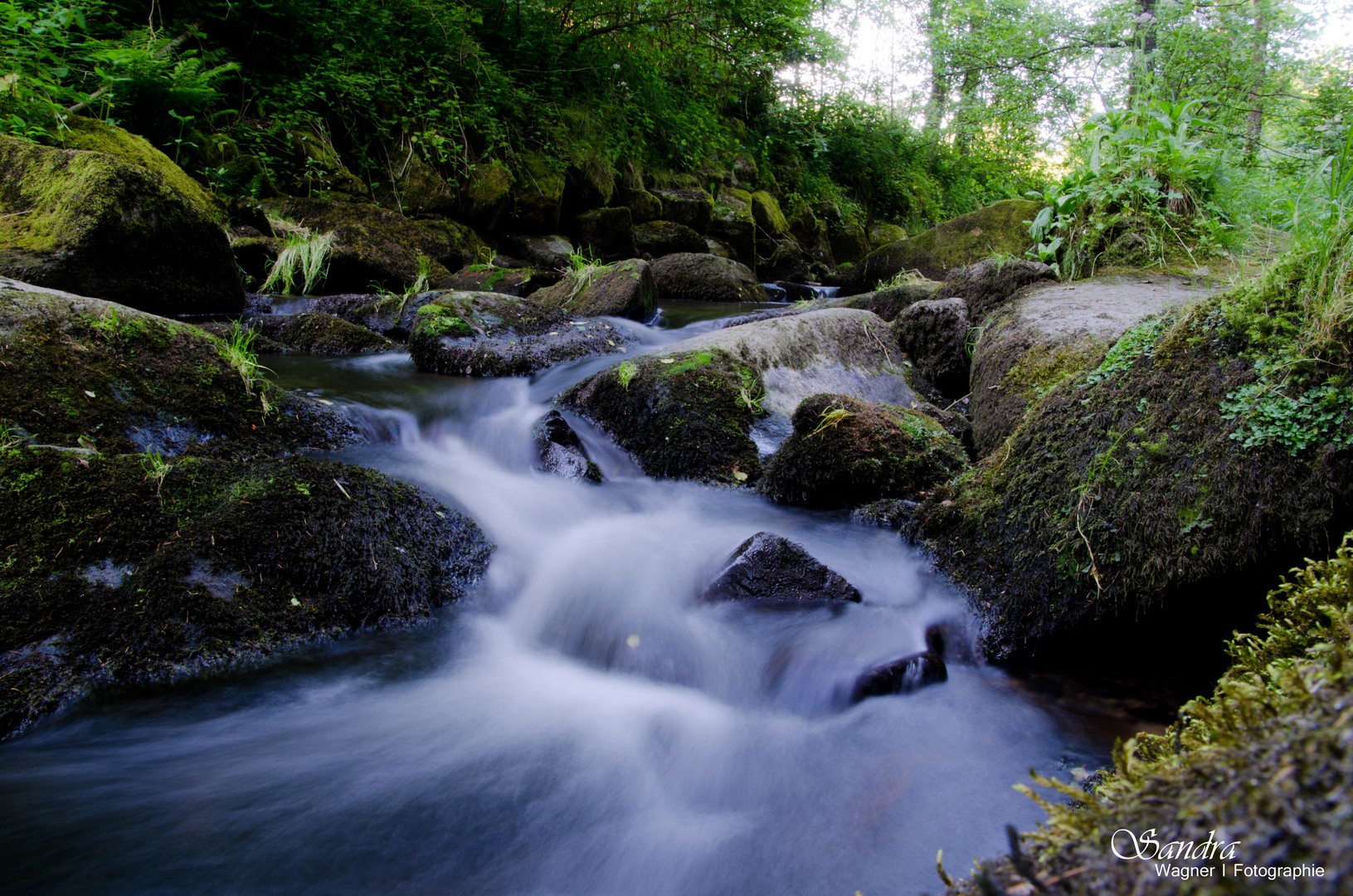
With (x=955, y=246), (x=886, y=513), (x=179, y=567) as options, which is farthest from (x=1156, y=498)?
(x=955, y=246)

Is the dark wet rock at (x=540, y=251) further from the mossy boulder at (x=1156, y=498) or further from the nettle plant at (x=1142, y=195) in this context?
the mossy boulder at (x=1156, y=498)

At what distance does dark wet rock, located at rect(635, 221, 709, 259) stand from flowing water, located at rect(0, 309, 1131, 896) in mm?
11038

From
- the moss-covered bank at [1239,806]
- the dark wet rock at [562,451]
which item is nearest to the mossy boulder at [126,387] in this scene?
the dark wet rock at [562,451]

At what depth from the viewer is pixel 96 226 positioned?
5.84 meters

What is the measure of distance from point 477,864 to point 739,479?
3158mm

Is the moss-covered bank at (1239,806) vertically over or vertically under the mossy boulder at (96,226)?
under

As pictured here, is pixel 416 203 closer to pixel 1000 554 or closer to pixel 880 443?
pixel 880 443

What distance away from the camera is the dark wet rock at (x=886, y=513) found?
3965mm

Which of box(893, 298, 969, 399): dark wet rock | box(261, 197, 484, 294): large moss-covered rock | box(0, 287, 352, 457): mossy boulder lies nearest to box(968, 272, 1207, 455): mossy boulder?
box(893, 298, 969, 399): dark wet rock

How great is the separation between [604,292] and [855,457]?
16.5 ft

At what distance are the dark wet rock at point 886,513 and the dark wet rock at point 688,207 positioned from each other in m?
11.8

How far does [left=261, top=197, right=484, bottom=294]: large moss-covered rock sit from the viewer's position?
886 centimetres

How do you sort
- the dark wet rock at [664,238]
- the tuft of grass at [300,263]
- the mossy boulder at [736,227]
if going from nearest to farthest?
the tuft of grass at [300,263], the dark wet rock at [664,238], the mossy boulder at [736,227]

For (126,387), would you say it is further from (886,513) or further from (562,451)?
(886,513)
